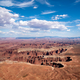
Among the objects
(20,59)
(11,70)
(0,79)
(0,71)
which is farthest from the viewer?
(20,59)

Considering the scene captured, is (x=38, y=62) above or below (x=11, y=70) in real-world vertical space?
below

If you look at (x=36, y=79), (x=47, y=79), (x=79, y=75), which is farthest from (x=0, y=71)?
(x=79, y=75)

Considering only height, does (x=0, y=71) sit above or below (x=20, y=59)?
above

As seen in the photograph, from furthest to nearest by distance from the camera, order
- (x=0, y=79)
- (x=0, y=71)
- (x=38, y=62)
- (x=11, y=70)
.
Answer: (x=38, y=62)
(x=11, y=70)
(x=0, y=71)
(x=0, y=79)

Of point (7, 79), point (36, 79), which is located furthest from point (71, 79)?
point (7, 79)

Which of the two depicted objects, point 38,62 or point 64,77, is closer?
point 64,77

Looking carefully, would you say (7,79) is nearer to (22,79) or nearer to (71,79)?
(22,79)

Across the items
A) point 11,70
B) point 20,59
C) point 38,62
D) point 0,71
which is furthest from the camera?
point 20,59

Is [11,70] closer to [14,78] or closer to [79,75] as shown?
[14,78]

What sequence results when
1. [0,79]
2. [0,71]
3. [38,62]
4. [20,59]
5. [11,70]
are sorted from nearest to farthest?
1. [0,79]
2. [0,71]
3. [11,70]
4. [38,62]
5. [20,59]
